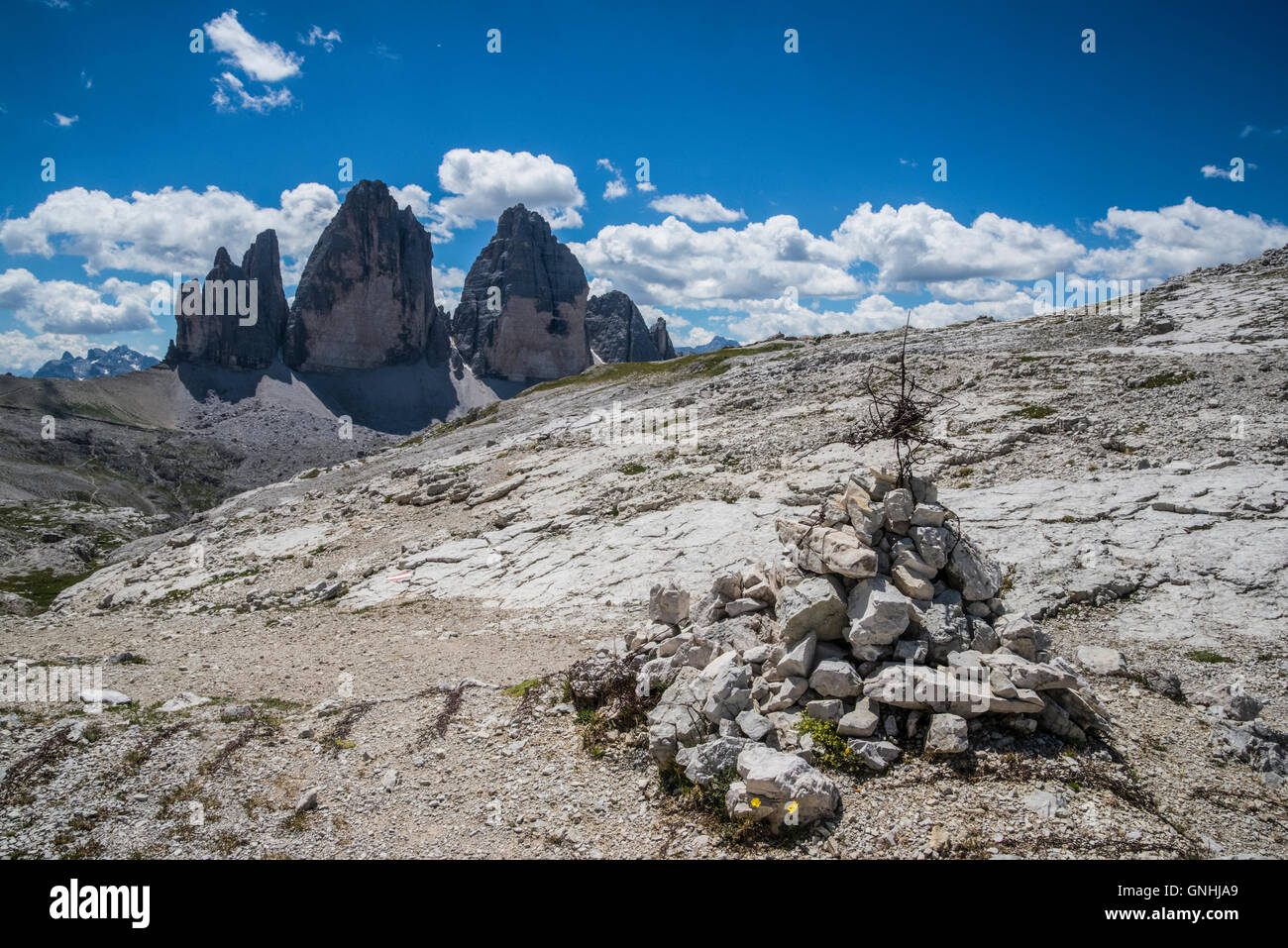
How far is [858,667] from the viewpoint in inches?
352

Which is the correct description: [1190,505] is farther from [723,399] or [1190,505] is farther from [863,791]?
[723,399]

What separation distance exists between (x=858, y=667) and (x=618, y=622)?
8.75m

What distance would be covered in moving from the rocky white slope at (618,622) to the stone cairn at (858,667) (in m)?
0.47

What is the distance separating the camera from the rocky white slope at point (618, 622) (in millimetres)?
7727

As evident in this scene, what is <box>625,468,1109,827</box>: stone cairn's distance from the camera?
7941 mm

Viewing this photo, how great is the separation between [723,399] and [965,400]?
15476 mm

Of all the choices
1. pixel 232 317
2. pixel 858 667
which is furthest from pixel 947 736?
pixel 232 317

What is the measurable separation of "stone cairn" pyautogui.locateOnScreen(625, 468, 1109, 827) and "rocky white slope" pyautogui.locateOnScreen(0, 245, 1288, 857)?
0.47 meters

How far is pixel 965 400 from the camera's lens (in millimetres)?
29719
